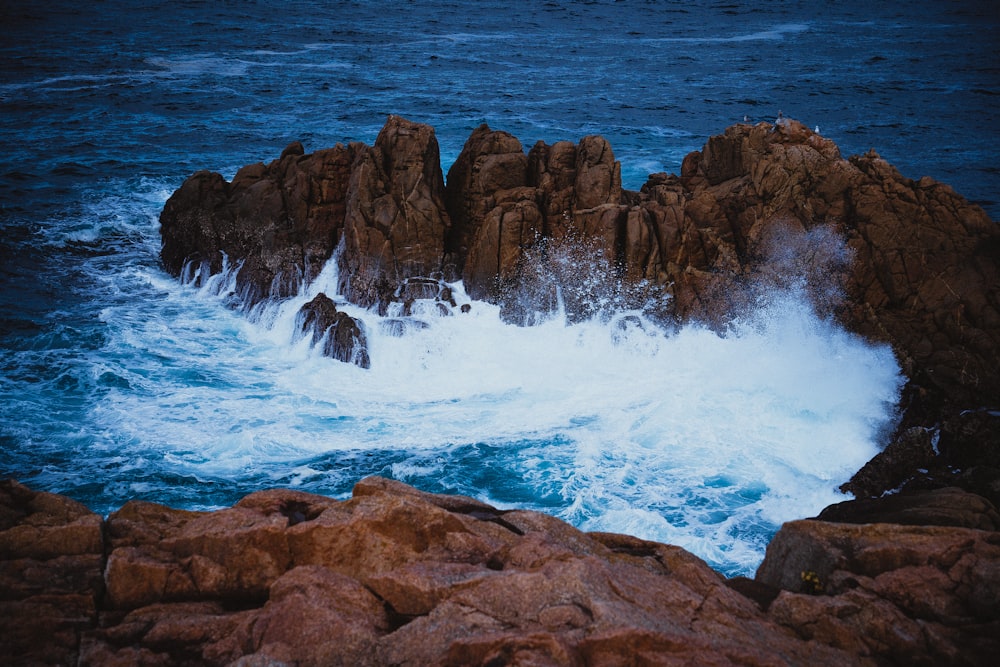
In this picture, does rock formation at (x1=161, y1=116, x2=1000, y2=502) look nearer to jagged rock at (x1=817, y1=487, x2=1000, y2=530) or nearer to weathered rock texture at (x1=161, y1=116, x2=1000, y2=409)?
weathered rock texture at (x1=161, y1=116, x2=1000, y2=409)

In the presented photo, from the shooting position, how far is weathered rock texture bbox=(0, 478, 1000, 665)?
7504 mm

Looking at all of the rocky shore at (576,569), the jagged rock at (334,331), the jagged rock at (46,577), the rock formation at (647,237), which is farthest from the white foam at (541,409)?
the jagged rock at (46,577)

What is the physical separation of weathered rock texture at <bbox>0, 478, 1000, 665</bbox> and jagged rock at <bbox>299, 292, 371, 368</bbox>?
12.4 m

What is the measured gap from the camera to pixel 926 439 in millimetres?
17016

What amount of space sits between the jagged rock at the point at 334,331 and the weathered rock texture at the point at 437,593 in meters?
12.4

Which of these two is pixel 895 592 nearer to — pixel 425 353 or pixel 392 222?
pixel 425 353

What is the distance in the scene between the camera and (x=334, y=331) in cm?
2252

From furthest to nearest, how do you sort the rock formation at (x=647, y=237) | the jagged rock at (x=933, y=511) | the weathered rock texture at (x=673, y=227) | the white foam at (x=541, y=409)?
the weathered rock texture at (x=673, y=227)
the rock formation at (x=647, y=237)
the white foam at (x=541, y=409)
the jagged rock at (x=933, y=511)

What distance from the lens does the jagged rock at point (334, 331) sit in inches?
878

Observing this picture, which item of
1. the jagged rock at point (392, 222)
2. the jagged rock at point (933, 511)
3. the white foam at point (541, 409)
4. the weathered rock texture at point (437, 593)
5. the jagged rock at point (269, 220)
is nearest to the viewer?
the weathered rock texture at point (437, 593)

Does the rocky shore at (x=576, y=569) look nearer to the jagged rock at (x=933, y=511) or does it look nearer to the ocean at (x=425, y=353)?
the jagged rock at (x=933, y=511)

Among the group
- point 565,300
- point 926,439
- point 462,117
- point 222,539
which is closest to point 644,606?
point 222,539

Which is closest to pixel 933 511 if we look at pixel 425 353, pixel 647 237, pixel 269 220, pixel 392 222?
pixel 647 237

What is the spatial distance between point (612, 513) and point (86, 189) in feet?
92.1
